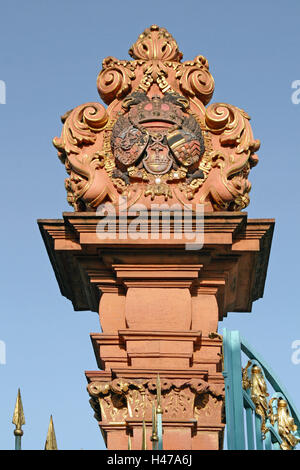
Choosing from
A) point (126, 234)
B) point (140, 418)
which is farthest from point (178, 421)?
point (126, 234)

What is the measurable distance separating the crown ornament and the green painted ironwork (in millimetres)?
1690

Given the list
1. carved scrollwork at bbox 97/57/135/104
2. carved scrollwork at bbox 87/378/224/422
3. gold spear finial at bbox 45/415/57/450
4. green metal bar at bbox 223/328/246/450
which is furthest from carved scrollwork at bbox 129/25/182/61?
gold spear finial at bbox 45/415/57/450

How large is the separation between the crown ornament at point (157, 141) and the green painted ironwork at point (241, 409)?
1690 mm

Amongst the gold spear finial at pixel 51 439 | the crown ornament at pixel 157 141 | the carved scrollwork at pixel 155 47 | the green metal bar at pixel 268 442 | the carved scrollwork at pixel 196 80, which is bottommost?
the gold spear finial at pixel 51 439

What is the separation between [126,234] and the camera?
45.6ft

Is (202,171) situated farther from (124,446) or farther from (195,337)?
(124,446)

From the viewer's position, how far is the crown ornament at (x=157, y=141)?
1423cm

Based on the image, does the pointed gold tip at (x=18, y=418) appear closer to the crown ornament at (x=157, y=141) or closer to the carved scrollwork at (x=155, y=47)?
the crown ornament at (x=157, y=141)

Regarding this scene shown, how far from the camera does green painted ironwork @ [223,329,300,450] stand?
12.6 m

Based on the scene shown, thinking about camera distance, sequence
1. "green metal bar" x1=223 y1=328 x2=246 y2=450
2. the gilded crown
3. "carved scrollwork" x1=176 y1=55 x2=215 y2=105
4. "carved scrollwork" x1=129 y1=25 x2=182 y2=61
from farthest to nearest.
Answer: "carved scrollwork" x1=129 y1=25 x2=182 y2=61
"carved scrollwork" x1=176 y1=55 x2=215 y2=105
the gilded crown
"green metal bar" x1=223 y1=328 x2=246 y2=450

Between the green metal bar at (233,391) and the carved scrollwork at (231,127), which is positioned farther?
the carved scrollwork at (231,127)

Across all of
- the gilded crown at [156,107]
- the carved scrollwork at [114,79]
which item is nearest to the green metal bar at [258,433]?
the gilded crown at [156,107]

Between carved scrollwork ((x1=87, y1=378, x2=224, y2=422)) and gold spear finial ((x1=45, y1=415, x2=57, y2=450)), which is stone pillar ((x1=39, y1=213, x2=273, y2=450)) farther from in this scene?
gold spear finial ((x1=45, y1=415, x2=57, y2=450))

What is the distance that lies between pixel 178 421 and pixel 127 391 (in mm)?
565
